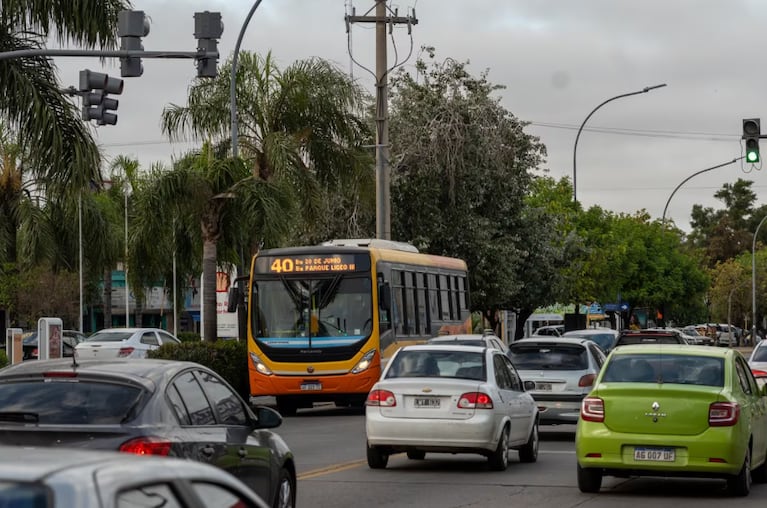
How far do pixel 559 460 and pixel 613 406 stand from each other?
192 inches

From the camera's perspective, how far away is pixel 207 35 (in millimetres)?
20922

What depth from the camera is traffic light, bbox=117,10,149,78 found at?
20484 millimetres

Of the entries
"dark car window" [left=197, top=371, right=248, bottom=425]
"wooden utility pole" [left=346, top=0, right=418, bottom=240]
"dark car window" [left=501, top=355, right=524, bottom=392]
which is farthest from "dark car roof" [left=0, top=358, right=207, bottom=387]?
"wooden utility pole" [left=346, top=0, right=418, bottom=240]

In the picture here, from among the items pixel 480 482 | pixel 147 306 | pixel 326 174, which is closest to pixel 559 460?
pixel 480 482

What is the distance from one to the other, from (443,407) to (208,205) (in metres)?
16.0

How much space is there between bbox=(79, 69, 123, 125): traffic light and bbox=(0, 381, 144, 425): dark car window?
1318 centimetres

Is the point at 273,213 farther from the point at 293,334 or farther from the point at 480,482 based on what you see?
the point at 480,482

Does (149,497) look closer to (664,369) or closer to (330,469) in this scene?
(664,369)

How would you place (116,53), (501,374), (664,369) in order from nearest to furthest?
(664,369), (501,374), (116,53)

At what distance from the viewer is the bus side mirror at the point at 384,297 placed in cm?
2786

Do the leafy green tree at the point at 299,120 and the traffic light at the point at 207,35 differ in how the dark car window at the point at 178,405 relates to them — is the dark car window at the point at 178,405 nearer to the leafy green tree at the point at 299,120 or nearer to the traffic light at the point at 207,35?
the traffic light at the point at 207,35

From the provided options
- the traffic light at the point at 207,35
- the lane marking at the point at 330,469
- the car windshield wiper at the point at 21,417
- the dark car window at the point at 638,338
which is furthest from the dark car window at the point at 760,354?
the car windshield wiper at the point at 21,417

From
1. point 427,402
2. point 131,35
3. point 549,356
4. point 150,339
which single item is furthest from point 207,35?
point 150,339

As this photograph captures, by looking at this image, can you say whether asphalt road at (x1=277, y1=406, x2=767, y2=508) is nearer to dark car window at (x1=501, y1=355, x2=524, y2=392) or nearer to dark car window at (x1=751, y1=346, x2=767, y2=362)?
dark car window at (x1=501, y1=355, x2=524, y2=392)
